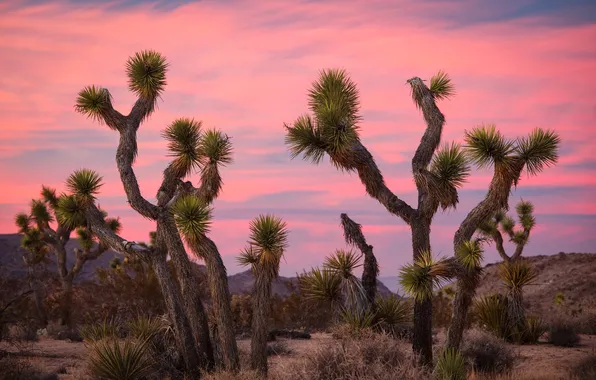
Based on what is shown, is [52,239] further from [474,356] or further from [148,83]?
[474,356]

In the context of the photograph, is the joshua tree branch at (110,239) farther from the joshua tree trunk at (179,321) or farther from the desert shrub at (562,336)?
the desert shrub at (562,336)

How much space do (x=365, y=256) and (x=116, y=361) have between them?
522 centimetres

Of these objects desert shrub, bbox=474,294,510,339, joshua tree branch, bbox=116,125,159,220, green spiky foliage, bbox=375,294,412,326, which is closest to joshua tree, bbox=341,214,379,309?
green spiky foliage, bbox=375,294,412,326

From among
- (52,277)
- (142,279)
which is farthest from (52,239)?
(52,277)

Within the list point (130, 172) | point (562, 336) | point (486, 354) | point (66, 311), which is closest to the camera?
point (130, 172)

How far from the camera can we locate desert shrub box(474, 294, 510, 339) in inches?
796

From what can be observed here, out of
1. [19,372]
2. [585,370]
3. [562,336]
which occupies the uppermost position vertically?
[19,372]

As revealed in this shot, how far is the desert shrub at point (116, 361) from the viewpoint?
41.1 ft

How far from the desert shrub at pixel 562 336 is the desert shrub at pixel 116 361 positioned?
12272mm

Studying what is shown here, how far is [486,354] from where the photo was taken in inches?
602

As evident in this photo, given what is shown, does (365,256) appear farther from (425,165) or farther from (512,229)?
(512,229)

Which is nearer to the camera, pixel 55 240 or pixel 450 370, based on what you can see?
pixel 450 370

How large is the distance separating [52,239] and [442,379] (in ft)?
75.1

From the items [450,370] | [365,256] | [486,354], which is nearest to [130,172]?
[365,256]
